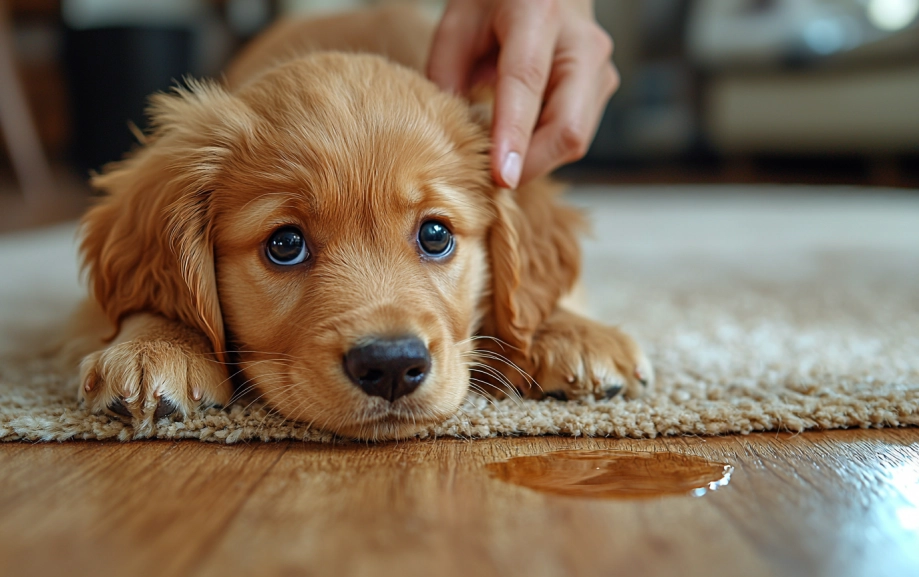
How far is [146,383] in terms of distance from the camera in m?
1.60

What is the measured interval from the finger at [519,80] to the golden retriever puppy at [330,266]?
0.22ft

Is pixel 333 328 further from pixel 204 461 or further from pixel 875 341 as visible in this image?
pixel 875 341

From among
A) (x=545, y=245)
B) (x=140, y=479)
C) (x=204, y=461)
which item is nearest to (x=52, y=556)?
(x=140, y=479)

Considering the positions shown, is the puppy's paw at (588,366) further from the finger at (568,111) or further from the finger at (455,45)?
the finger at (455,45)

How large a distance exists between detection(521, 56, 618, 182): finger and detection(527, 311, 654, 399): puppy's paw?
486mm

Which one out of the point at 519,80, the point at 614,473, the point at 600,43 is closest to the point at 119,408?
the point at 614,473

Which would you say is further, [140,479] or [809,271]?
[809,271]

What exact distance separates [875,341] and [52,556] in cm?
209

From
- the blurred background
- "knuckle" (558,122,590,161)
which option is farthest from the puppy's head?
the blurred background

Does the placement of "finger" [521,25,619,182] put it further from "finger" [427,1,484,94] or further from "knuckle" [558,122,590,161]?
"finger" [427,1,484,94]

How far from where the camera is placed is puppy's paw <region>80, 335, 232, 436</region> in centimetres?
160

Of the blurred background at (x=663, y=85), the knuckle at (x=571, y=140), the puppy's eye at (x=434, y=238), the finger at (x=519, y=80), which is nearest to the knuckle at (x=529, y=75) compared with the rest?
the finger at (x=519, y=80)

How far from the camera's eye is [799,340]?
2309 millimetres

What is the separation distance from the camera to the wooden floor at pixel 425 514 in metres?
1.07
